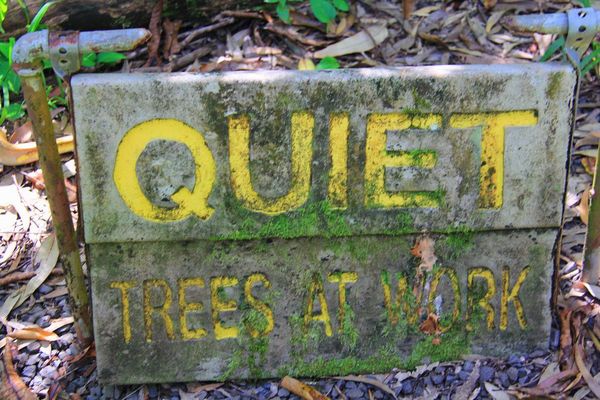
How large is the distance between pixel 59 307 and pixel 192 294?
25.9 inches

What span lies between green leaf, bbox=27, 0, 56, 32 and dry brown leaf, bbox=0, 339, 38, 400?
119 cm

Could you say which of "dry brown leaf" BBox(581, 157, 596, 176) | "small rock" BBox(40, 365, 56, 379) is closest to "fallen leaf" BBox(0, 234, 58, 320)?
"small rock" BBox(40, 365, 56, 379)

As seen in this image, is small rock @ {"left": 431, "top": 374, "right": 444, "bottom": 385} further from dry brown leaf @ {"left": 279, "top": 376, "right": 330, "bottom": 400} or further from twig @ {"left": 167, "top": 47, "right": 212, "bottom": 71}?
twig @ {"left": 167, "top": 47, "right": 212, "bottom": 71}

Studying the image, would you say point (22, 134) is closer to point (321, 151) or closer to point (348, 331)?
point (321, 151)

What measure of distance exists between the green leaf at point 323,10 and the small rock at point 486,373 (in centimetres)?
157

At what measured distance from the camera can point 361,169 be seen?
2439 mm

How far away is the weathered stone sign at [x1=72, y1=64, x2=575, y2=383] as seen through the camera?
2.38 m

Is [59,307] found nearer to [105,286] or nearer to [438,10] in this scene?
[105,286]

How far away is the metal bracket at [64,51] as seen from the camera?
2.36 m

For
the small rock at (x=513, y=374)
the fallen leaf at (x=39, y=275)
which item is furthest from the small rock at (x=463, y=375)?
the fallen leaf at (x=39, y=275)

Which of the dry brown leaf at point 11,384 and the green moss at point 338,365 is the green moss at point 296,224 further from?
the dry brown leaf at point 11,384

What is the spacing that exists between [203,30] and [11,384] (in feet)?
5.52

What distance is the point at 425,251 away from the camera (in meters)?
2.54

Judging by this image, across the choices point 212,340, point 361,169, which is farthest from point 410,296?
point 212,340
